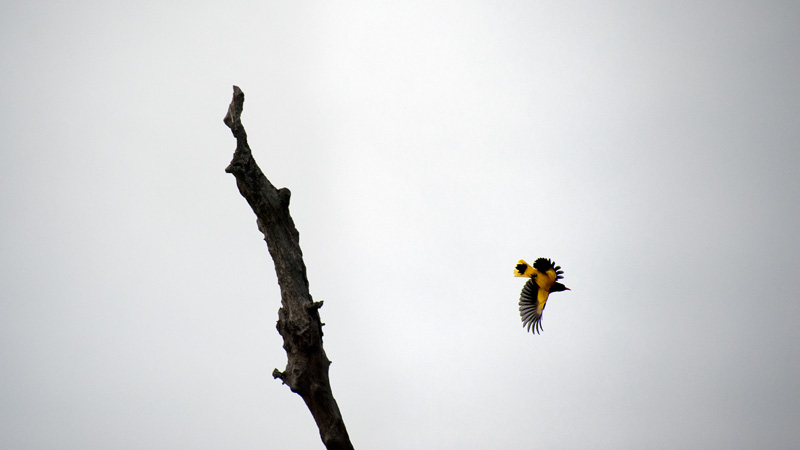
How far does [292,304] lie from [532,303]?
53.2 inches

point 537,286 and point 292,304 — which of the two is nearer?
point 292,304

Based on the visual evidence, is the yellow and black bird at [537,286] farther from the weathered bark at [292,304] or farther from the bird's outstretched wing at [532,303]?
the weathered bark at [292,304]

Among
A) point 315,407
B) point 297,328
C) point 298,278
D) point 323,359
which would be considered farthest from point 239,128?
point 315,407

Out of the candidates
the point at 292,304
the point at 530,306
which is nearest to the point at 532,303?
the point at 530,306

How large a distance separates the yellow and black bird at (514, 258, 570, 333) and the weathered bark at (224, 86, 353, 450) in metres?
1.13

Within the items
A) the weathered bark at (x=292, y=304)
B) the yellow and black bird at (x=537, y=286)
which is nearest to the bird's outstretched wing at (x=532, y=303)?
the yellow and black bird at (x=537, y=286)

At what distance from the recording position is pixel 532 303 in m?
3.58

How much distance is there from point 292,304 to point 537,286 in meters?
1.34

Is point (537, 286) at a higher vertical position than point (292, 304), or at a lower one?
higher

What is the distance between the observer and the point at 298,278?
2.98 metres

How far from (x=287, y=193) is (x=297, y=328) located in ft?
1.98

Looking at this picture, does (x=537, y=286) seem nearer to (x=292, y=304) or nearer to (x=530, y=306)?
(x=530, y=306)

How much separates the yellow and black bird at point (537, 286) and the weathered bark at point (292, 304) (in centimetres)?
113

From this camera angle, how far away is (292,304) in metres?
2.92
